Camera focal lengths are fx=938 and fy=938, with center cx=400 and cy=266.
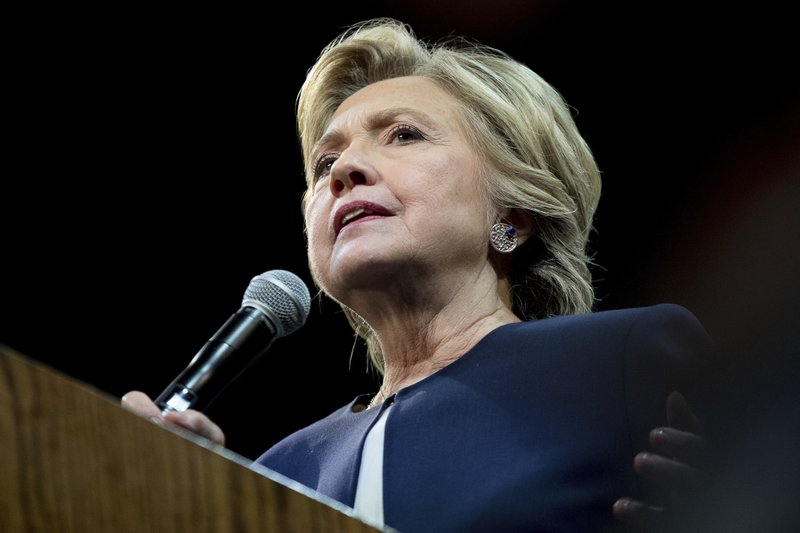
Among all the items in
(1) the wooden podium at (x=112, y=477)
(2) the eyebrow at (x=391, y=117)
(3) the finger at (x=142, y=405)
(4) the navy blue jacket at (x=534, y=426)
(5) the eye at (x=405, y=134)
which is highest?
(1) the wooden podium at (x=112, y=477)

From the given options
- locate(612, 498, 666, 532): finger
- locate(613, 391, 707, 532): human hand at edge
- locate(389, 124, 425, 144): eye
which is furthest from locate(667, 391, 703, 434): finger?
locate(389, 124, 425, 144): eye

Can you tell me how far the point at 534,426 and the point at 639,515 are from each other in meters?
0.24

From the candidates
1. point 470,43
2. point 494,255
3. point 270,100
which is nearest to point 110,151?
point 270,100

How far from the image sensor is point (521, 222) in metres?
1.85

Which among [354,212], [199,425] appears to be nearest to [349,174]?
[354,212]

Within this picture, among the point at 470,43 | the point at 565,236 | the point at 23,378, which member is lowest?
the point at 565,236

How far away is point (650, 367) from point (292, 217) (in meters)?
1.35

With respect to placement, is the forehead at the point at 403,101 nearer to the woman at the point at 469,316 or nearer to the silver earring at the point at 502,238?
the woman at the point at 469,316

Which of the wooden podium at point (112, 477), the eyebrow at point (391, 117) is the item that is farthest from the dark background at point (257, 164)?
the wooden podium at point (112, 477)

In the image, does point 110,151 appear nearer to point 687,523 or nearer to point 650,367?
point 650,367

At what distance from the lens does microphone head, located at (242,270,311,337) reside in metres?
1.58

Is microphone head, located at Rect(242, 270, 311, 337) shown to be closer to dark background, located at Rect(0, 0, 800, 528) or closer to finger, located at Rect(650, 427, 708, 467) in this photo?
finger, located at Rect(650, 427, 708, 467)

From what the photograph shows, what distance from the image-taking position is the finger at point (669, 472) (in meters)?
1.14

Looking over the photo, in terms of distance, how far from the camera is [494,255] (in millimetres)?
1824
